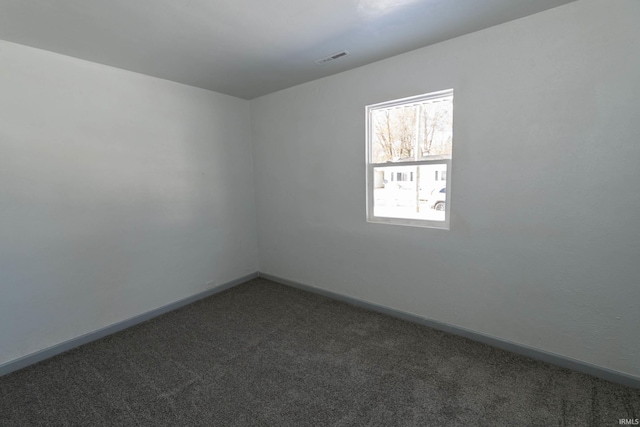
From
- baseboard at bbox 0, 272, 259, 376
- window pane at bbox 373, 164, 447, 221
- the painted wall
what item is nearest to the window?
window pane at bbox 373, 164, 447, 221

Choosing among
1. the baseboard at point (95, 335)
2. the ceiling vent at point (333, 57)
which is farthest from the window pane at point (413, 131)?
the baseboard at point (95, 335)

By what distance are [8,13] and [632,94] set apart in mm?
3945

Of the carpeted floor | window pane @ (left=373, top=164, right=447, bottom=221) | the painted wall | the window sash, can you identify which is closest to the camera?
the carpeted floor

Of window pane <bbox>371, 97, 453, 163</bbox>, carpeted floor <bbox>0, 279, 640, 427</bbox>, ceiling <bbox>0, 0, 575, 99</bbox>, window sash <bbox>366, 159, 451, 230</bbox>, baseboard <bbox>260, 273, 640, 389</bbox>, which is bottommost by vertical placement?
carpeted floor <bbox>0, 279, 640, 427</bbox>

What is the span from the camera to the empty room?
1833 mm

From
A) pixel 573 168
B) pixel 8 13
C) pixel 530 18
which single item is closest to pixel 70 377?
pixel 8 13

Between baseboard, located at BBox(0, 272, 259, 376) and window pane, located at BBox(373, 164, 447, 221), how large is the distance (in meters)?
2.37

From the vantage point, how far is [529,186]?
212 centimetres

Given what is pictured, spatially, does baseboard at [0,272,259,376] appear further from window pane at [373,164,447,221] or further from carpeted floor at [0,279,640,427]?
window pane at [373,164,447,221]

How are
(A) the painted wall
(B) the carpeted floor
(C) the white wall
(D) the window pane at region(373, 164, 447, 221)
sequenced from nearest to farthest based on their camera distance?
(B) the carpeted floor
(C) the white wall
(A) the painted wall
(D) the window pane at region(373, 164, 447, 221)

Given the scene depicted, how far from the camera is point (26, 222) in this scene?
2289 millimetres

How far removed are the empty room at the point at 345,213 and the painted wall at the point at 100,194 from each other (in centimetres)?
2

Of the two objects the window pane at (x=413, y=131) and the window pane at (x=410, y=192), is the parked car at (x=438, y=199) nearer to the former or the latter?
the window pane at (x=410, y=192)

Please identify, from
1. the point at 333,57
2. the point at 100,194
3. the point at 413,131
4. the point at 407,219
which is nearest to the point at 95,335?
the point at 100,194
